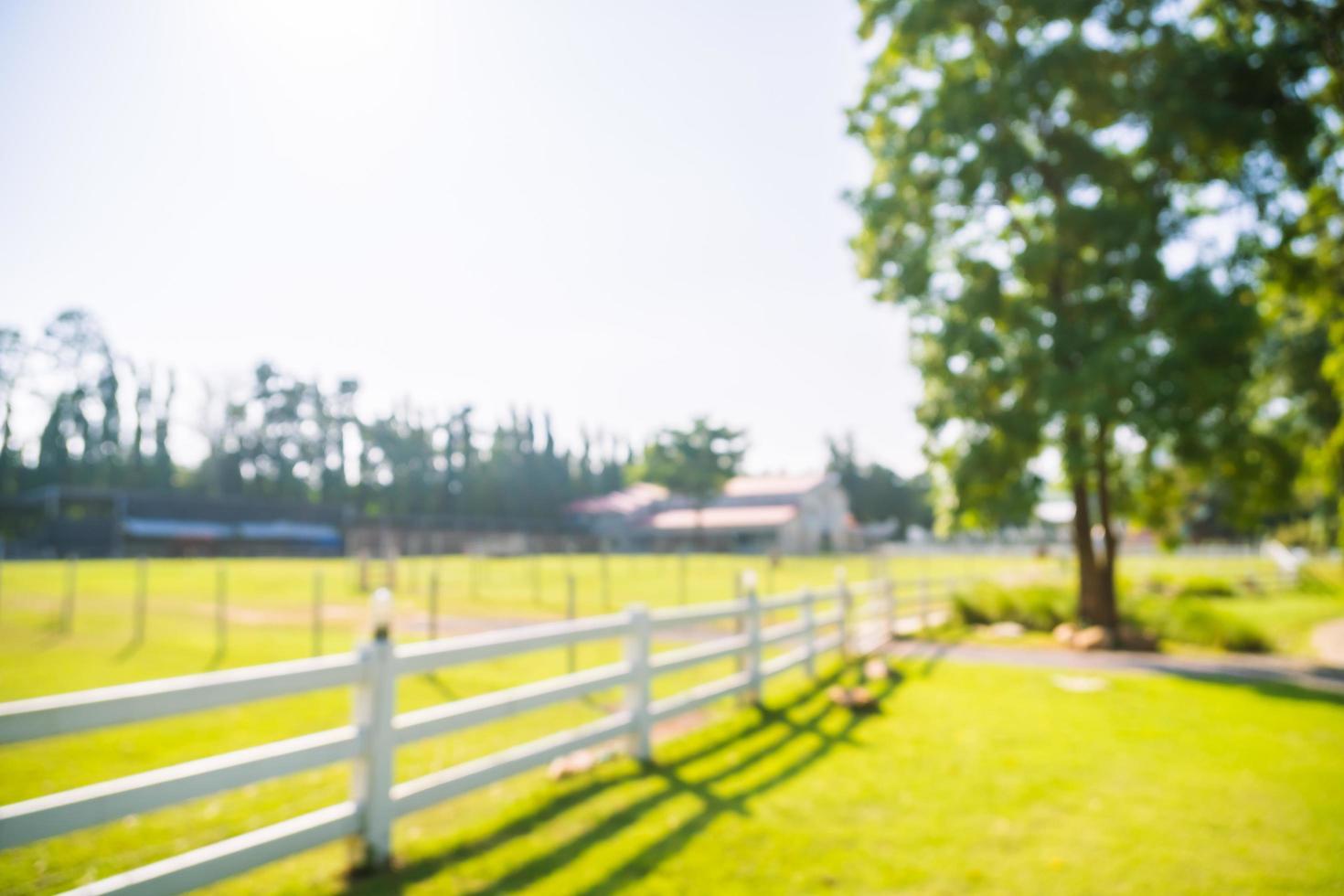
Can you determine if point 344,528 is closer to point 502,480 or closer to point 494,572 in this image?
point 502,480

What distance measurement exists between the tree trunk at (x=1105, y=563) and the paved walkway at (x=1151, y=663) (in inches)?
50.0

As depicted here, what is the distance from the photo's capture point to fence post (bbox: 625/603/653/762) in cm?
596

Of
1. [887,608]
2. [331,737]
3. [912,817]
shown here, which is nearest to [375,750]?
[331,737]

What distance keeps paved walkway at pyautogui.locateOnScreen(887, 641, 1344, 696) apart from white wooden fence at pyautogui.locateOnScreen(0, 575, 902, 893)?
768 cm

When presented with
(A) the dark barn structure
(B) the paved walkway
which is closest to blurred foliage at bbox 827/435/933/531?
(A) the dark barn structure

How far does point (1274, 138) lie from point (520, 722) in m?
14.0

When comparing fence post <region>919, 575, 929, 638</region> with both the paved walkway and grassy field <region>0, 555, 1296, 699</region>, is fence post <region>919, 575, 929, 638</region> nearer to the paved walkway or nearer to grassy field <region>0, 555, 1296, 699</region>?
grassy field <region>0, 555, 1296, 699</region>

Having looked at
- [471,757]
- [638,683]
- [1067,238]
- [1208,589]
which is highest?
[1067,238]

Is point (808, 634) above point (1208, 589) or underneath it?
above

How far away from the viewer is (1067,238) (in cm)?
1364

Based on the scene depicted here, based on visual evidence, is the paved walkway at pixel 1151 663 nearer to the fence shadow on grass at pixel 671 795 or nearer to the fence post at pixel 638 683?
the fence shadow on grass at pixel 671 795

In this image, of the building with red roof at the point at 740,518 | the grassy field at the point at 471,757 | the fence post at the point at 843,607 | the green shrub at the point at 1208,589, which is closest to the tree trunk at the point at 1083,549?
the grassy field at the point at 471,757

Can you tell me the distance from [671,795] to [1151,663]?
33.4ft

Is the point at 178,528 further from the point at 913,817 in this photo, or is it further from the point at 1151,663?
the point at 913,817
